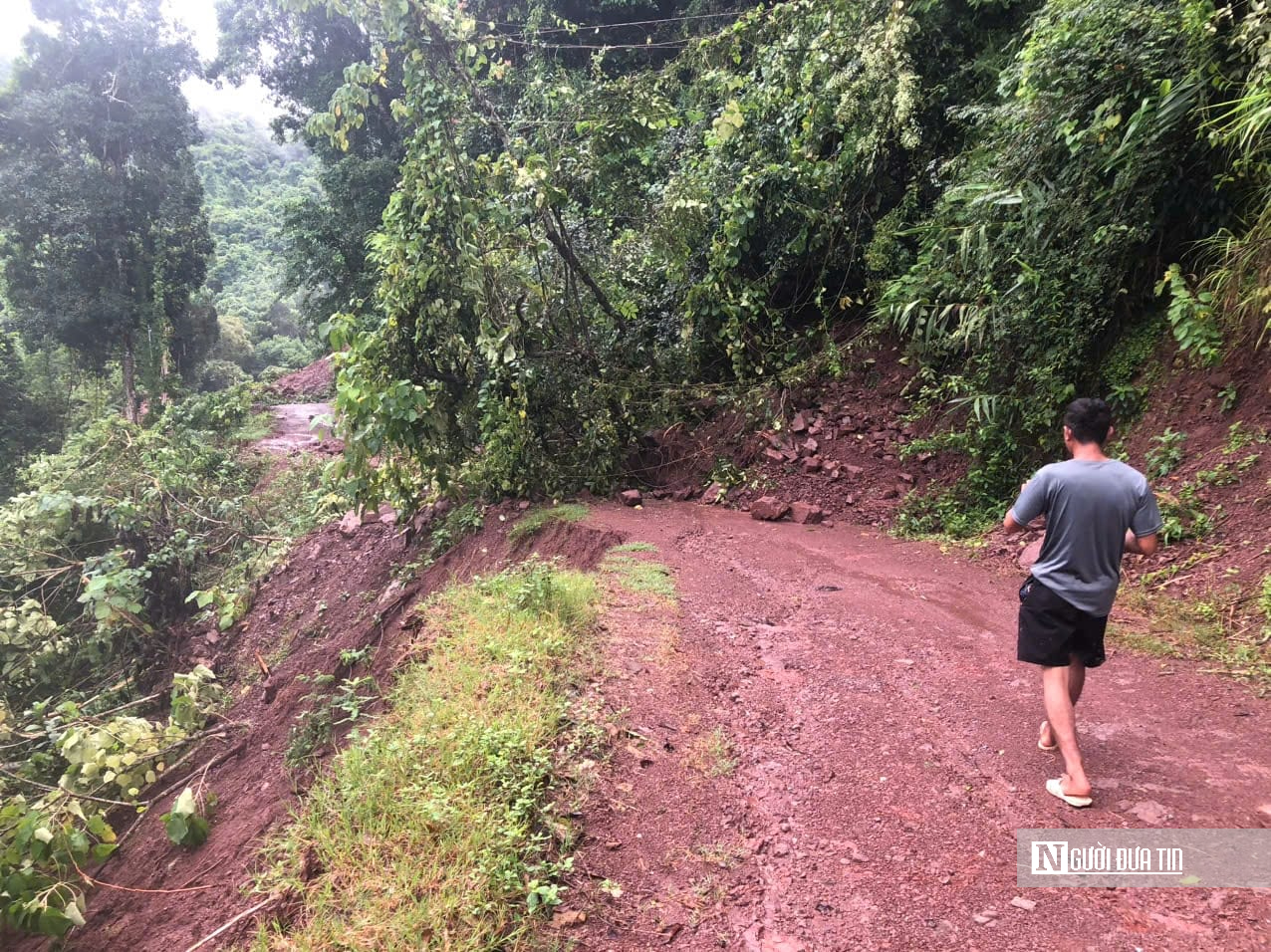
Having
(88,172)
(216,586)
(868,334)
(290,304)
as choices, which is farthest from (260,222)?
(868,334)

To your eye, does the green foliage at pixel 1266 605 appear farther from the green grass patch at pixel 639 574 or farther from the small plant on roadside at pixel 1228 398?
the green grass patch at pixel 639 574

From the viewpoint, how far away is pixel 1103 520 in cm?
253

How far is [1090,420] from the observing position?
258 centimetres

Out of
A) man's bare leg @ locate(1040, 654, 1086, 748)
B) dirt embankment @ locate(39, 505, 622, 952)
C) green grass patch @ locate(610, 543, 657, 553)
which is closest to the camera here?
man's bare leg @ locate(1040, 654, 1086, 748)

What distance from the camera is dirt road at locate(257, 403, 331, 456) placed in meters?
14.6

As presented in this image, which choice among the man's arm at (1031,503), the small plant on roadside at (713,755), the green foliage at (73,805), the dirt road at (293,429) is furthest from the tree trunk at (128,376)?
the man's arm at (1031,503)

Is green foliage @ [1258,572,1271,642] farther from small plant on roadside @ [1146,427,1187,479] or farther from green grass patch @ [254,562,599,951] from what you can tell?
green grass patch @ [254,562,599,951]

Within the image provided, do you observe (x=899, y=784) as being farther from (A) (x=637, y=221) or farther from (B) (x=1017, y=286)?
(A) (x=637, y=221)

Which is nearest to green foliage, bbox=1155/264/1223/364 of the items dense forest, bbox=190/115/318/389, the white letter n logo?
the white letter n logo

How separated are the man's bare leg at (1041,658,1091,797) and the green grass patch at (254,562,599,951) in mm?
1900

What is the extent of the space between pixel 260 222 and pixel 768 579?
1792 inches

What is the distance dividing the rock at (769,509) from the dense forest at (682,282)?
1.36 m

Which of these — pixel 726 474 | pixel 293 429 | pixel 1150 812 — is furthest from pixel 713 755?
pixel 293 429

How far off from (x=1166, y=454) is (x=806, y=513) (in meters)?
2.96
